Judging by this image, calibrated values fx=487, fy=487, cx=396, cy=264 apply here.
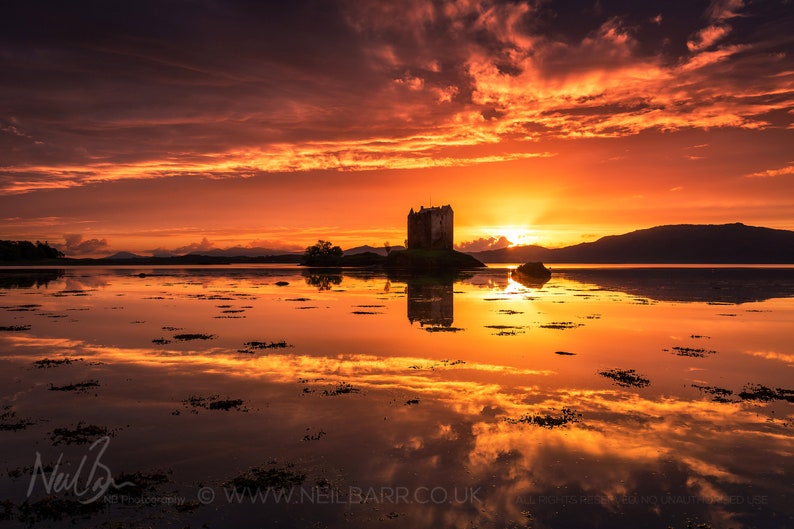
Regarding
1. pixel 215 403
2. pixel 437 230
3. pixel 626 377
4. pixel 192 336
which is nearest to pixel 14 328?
pixel 192 336

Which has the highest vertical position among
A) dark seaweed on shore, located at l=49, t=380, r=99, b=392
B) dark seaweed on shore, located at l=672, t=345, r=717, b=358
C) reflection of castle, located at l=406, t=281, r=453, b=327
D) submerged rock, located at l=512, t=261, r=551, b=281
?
submerged rock, located at l=512, t=261, r=551, b=281

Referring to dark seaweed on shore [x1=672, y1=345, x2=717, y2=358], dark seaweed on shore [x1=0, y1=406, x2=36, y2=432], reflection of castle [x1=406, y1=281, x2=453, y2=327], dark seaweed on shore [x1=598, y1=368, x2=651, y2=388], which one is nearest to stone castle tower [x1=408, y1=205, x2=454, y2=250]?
reflection of castle [x1=406, y1=281, x2=453, y2=327]

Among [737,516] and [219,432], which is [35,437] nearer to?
[219,432]

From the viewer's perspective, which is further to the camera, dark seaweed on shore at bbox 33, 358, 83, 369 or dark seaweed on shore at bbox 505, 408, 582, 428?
dark seaweed on shore at bbox 33, 358, 83, 369

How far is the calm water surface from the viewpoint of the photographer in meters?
10.9

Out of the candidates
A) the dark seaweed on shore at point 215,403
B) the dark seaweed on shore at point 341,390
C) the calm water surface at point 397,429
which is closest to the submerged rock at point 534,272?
the calm water surface at point 397,429

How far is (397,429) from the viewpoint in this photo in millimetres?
15516

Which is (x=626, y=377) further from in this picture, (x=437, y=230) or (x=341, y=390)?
(x=437, y=230)
